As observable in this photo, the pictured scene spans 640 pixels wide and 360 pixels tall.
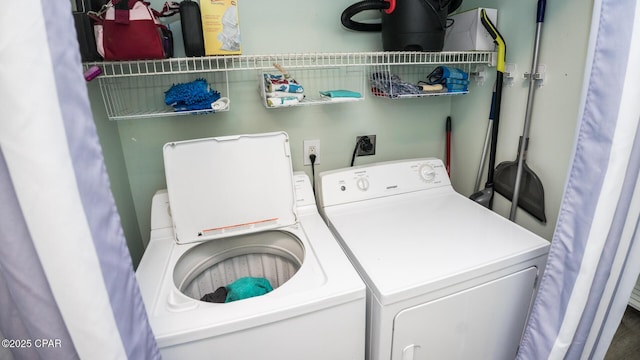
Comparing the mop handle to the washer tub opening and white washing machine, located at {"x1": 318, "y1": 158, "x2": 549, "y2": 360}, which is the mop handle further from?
the washer tub opening

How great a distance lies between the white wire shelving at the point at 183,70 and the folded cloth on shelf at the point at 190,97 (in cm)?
5

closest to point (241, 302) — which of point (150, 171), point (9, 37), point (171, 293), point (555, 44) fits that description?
point (171, 293)

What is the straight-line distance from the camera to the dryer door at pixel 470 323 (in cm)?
114

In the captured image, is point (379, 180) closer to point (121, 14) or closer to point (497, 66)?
point (497, 66)

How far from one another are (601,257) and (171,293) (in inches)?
54.8

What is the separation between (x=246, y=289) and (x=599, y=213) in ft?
4.02

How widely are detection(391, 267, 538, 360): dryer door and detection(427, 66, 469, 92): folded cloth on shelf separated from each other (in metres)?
0.93

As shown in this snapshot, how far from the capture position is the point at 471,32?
1.62 metres

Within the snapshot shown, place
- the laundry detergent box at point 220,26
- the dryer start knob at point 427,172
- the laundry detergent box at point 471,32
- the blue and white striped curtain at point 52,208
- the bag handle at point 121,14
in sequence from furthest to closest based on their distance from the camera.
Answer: the dryer start knob at point 427,172, the laundry detergent box at point 471,32, the laundry detergent box at point 220,26, the bag handle at point 121,14, the blue and white striped curtain at point 52,208

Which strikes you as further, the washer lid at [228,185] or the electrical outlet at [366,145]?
the electrical outlet at [366,145]

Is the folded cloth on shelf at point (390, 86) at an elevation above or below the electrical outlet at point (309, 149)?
above

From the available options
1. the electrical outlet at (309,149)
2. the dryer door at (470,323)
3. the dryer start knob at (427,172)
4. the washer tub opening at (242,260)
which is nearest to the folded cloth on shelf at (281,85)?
the electrical outlet at (309,149)

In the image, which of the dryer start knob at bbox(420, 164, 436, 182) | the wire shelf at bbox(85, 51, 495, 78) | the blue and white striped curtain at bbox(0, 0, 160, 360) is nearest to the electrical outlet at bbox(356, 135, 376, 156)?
the dryer start knob at bbox(420, 164, 436, 182)

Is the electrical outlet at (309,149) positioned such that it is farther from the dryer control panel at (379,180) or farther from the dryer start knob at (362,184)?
the dryer start knob at (362,184)
